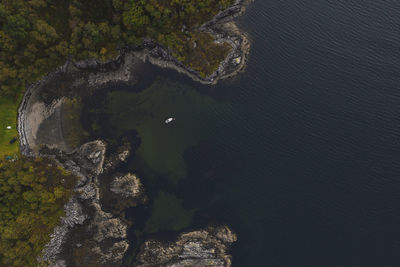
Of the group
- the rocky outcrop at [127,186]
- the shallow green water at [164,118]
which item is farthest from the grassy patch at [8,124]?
the rocky outcrop at [127,186]

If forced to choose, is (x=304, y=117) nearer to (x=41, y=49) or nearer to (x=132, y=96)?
(x=132, y=96)

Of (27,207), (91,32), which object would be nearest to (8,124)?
(27,207)

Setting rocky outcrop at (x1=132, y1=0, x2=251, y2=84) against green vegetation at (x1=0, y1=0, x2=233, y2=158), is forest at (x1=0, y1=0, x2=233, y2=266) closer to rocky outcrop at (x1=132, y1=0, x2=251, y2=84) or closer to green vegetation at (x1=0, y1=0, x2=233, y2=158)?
green vegetation at (x1=0, y1=0, x2=233, y2=158)

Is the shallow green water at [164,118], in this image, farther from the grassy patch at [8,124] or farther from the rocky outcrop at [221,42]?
the grassy patch at [8,124]

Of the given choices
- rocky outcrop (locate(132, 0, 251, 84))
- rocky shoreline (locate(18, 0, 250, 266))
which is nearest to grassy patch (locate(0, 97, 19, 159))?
rocky shoreline (locate(18, 0, 250, 266))

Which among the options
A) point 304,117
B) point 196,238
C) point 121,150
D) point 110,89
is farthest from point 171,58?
point 196,238
